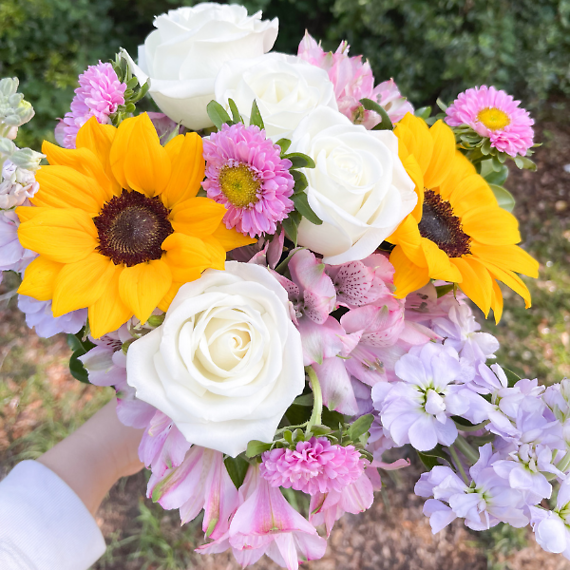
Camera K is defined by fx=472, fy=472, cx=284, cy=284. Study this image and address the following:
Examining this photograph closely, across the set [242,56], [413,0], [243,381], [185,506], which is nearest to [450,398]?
[243,381]

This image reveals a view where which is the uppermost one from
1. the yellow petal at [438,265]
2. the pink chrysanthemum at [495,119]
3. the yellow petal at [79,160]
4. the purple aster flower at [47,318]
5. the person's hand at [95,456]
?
the pink chrysanthemum at [495,119]

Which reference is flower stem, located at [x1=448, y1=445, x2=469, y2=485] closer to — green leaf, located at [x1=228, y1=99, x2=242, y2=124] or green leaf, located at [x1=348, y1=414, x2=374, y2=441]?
green leaf, located at [x1=348, y1=414, x2=374, y2=441]

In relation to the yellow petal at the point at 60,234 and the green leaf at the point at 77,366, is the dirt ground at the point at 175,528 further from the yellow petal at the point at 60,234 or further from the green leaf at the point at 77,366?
the yellow petal at the point at 60,234

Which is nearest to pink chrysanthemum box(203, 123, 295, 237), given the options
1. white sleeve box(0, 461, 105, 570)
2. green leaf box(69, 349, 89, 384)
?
green leaf box(69, 349, 89, 384)

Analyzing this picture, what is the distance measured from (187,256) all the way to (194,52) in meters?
0.28

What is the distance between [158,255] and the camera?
58 cm

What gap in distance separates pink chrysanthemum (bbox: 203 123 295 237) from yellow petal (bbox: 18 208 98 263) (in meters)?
0.16

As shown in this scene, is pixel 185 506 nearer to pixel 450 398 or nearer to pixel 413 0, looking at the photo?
pixel 450 398

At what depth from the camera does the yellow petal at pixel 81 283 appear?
52 centimetres

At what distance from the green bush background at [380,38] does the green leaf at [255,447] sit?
161cm

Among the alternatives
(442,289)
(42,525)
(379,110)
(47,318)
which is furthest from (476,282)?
(42,525)

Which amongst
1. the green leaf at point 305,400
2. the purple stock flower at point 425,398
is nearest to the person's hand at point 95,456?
the green leaf at point 305,400

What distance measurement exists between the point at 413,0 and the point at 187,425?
6.31ft

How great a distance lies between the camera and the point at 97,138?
0.56 metres
